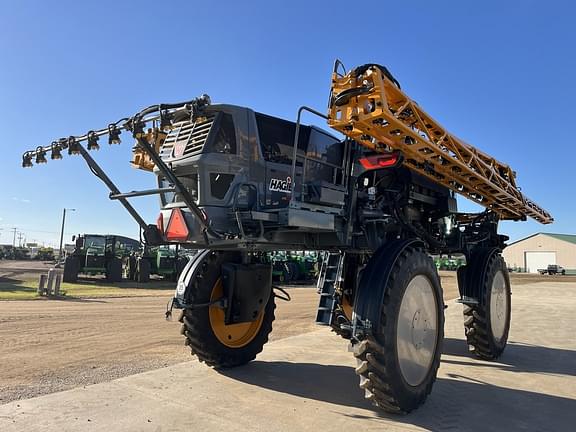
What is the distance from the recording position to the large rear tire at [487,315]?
7.62m

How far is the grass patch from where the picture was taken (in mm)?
16703

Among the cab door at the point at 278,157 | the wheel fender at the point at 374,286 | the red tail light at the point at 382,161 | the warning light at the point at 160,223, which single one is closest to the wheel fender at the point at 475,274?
the wheel fender at the point at 374,286

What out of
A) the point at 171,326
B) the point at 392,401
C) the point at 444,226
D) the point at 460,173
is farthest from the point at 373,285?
the point at 171,326

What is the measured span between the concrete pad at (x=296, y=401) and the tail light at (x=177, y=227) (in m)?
1.72

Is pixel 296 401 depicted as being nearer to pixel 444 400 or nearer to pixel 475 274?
A: pixel 444 400

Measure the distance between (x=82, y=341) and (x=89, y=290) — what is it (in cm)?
1159

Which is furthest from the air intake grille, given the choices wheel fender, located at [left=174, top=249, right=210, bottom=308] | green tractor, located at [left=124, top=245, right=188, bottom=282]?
green tractor, located at [left=124, top=245, right=188, bottom=282]

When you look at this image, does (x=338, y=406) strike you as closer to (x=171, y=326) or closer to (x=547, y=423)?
(x=547, y=423)

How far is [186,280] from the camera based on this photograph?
6.04 meters

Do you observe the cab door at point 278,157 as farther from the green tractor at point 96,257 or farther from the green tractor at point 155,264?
the green tractor at point 155,264

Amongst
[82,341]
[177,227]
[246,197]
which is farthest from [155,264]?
[246,197]

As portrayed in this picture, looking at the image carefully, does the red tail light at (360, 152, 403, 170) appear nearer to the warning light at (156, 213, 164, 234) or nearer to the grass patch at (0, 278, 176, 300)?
the warning light at (156, 213, 164, 234)

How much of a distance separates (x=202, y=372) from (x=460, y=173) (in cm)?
439

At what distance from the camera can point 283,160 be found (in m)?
5.66
